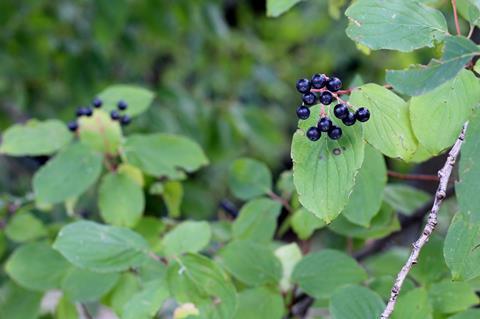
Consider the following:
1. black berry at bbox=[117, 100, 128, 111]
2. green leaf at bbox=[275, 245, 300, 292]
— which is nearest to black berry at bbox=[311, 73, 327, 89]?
green leaf at bbox=[275, 245, 300, 292]

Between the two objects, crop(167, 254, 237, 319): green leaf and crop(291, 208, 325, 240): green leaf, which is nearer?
crop(167, 254, 237, 319): green leaf

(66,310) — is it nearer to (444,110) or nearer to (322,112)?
(322,112)

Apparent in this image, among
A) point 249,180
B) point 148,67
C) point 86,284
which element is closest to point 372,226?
point 249,180

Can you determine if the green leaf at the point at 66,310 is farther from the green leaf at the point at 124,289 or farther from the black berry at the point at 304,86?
the black berry at the point at 304,86

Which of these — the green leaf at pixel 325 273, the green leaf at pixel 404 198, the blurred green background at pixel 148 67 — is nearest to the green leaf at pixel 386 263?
the green leaf at pixel 404 198

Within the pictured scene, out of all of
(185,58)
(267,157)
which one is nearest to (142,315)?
(185,58)

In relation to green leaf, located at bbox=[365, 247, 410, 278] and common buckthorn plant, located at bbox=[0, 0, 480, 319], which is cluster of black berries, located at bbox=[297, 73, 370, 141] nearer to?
common buckthorn plant, located at bbox=[0, 0, 480, 319]
